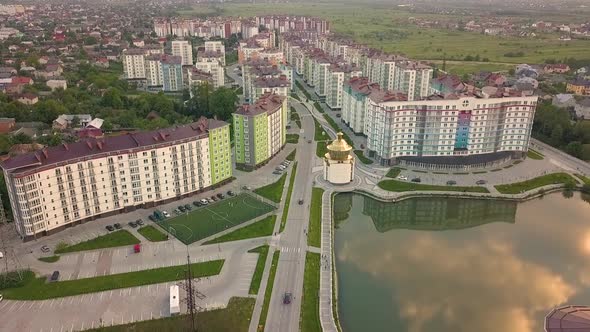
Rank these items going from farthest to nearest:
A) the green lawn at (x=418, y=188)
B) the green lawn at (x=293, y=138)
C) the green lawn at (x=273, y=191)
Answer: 1. the green lawn at (x=293, y=138)
2. the green lawn at (x=418, y=188)
3. the green lawn at (x=273, y=191)

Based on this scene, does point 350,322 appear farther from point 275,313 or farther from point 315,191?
point 315,191

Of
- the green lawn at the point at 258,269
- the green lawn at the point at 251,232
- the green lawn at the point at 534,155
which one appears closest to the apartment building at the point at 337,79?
the green lawn at the point at 534,155

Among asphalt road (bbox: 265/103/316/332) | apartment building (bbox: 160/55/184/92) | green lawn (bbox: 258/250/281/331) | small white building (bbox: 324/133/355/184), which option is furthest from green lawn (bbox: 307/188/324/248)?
apartment building (bbox: 160/55/184/92)

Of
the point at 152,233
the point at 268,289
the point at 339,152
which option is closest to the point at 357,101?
the point at 339,152

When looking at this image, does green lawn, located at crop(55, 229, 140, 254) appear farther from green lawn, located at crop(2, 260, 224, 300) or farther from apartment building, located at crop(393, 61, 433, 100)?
apartment building, located at crop(393, 61, 433, 100)

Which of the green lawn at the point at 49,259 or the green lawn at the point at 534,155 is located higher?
the green lawn at the point at 534,155

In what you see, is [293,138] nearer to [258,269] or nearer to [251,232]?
[251,232]

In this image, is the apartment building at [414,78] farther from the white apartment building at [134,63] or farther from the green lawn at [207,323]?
the green lawn at [207,323]
